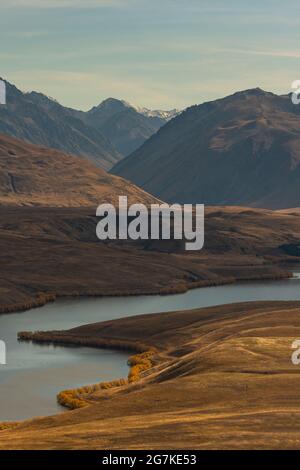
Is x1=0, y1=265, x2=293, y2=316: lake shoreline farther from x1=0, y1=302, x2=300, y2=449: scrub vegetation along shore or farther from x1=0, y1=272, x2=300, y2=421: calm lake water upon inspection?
x1=0, y1=302, x2=300, y2=449: scrub vegetation along shore

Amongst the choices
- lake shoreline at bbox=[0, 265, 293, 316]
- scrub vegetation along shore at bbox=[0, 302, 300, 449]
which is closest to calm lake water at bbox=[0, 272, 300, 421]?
lake shoreline at bbox=[0, 265, 293, 316]

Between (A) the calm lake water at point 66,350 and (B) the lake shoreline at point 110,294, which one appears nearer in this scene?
(A) the calm lake water at point 66,350

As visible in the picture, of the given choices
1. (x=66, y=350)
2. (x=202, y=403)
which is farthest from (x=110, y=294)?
(x=202, y=403)

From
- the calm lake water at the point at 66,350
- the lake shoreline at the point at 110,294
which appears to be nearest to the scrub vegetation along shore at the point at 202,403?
the calm lake water at the point at 66,350

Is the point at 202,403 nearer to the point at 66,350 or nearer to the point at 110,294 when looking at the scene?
the point at 66,350

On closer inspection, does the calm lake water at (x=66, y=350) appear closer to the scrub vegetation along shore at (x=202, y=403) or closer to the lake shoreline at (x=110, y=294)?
the lake shoreline at (x=110, y=294)
